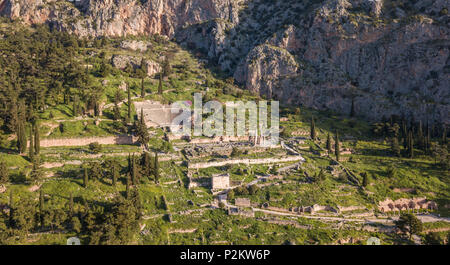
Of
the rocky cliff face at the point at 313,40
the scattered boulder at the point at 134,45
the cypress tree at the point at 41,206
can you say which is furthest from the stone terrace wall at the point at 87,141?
the scattered boulder at the point at 134,45

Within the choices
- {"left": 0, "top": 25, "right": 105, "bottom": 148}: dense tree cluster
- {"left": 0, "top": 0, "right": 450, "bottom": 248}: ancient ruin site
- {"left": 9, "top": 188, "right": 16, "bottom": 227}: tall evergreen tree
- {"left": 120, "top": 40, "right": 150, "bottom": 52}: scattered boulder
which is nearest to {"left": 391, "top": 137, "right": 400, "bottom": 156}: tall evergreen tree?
{"left": 0, "top": 0, "right": 450, "bottom": 248}: ancient ruin site

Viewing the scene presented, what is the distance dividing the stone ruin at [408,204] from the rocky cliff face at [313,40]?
31298 mm

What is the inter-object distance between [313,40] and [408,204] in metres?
57.2

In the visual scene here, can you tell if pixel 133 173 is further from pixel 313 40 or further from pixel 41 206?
pixel 313 40

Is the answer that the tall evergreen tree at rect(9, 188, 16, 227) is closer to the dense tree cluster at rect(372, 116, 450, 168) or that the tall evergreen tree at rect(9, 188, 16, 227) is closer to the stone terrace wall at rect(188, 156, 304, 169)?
the stone terrace wall at rect(188, 156, 304, 169)

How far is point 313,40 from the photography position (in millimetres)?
100688

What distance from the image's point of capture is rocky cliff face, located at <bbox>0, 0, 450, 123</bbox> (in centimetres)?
8906

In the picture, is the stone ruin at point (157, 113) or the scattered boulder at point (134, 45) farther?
the scattered boulder at point (134, 45)

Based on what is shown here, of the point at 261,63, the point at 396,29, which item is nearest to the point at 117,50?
the point at 261,63

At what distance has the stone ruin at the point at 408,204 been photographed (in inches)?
2237

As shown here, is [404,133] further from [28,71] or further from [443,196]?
[28,71]

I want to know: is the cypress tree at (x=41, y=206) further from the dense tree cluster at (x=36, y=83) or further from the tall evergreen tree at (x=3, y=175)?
the dense tree cluster at (x=36, y=83)

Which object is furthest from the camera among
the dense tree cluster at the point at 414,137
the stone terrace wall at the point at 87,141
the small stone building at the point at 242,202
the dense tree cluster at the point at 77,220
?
the dense tree cluster at the point at 414,137

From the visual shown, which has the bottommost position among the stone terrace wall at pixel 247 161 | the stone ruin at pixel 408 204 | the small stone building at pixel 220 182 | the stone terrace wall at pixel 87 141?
the stone ruin at pixel 408 204
